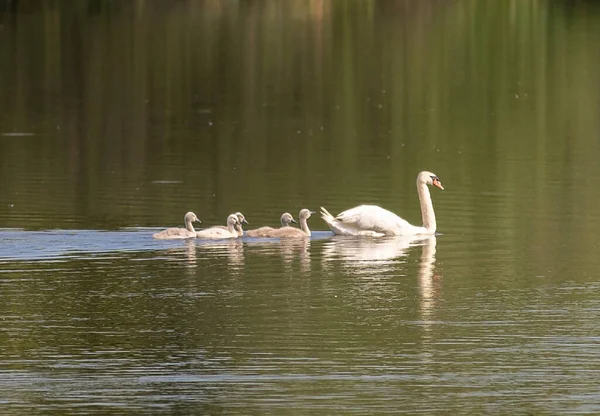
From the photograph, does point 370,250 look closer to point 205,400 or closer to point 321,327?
Answer: point 321,327

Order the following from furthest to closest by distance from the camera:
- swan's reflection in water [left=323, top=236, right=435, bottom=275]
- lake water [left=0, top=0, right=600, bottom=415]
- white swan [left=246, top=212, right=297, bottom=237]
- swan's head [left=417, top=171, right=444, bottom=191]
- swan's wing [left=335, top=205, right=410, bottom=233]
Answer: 1. swan's head [left=417, top=171, right=444, bottom=191]
2. swan's wing [left=335, top=205, right=410, bottom=233]
3. white swan [left=246, top=212, right=297, bottom=237]
4. swan's reflection in water [left=323, top=236, right=435, bottom=275]
5. lake water [left=0, top=0, right=600, bottom=415]

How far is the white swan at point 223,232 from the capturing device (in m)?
21.3

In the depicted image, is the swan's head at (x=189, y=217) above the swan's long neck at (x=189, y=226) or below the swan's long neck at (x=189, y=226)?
above

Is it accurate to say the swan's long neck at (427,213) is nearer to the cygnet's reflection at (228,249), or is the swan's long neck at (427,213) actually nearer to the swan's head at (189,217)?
the cygnet's reflection at (228,249)

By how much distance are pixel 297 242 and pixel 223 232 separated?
937 millimetres

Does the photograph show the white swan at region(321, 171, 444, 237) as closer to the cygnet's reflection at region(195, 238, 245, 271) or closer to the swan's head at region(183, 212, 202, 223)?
the cygnet's reflection at region(195, 238, 245, 271)

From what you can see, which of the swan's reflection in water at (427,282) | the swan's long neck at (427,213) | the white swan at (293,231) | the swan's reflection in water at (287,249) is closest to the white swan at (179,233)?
the swan's reflection in water at (287,249)

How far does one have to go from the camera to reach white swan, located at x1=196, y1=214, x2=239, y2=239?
69.9 feet

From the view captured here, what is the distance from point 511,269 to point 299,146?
14.4m

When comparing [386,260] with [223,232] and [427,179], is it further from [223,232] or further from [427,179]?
[427,179]

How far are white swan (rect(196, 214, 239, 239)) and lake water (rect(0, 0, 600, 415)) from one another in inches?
6.7

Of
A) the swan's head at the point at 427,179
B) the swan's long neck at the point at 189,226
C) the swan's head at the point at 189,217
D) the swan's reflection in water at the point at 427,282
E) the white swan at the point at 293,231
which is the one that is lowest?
the swan's reflection in water at the point at 427,282

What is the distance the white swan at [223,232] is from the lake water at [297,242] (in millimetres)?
171

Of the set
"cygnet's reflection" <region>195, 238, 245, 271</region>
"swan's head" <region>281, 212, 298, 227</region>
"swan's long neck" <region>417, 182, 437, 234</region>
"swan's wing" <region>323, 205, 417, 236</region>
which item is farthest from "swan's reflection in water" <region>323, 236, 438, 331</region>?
"cygnet's reflection" <region>195, 238, 245, 271</region>
